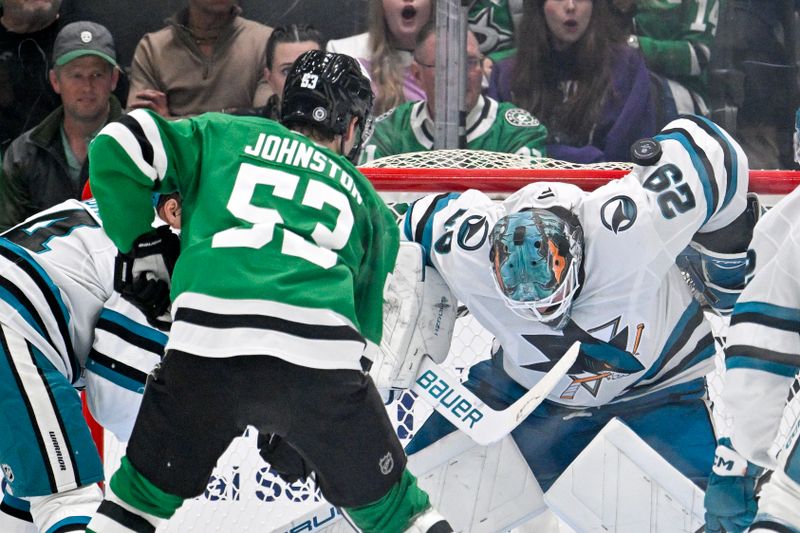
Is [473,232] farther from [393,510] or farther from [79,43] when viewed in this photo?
[79,43]

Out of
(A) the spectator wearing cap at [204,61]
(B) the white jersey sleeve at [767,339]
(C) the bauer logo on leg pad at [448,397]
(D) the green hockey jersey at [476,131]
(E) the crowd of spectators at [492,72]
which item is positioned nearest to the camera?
(B) the white jersey sleeve at [767,339]

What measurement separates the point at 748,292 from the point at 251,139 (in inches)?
35.7

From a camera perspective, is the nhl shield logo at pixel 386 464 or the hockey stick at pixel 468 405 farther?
the hockey stick at pixel 468 405

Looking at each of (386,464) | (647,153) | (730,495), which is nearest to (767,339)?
(730,495)

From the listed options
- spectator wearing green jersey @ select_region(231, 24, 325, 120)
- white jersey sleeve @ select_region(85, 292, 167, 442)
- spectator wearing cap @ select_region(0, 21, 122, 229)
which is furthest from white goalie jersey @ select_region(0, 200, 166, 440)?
spectator wearing green jersey @ select_region(231, 24, 325, 120)

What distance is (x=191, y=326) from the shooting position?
6.47 ft

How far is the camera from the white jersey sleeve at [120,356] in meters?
2.49

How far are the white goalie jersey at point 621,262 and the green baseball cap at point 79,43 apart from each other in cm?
178

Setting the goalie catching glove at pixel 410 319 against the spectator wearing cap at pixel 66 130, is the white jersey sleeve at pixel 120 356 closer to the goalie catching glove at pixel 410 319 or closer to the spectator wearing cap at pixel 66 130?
the goalie catching glove at pixel 410 319

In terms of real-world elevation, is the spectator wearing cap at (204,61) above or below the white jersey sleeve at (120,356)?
above

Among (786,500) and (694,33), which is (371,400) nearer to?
(786,500)

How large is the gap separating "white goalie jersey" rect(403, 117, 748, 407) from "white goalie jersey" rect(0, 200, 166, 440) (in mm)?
731

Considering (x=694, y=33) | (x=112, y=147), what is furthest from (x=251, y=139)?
(x=694, y=33)

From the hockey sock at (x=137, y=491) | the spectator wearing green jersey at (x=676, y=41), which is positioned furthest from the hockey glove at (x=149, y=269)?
the spectator wearing green jersey at (x=676, y=41)
